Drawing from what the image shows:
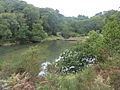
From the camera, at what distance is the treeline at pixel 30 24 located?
1193 inches

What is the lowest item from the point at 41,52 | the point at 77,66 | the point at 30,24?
the point at 41,52

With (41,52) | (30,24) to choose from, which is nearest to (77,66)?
(41,52)

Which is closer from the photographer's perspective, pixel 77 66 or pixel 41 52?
pixel 77 66

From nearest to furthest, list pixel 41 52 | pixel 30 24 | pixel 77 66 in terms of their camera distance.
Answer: pixel 77 66, pixel 41 52, pixel 30 24

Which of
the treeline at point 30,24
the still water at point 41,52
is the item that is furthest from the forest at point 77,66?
the treeline at point 30,24

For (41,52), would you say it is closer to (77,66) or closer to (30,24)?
(77,66)

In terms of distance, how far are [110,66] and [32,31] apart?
31.1m

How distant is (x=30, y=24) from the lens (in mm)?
36719

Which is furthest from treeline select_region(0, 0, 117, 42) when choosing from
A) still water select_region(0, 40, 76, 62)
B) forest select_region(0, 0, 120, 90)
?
forest select_region(0, 0, 120, 90)

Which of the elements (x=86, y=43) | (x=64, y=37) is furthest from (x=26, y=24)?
(x=86, y=43)

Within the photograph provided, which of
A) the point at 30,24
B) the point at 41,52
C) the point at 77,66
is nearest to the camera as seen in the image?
the point at 77,66

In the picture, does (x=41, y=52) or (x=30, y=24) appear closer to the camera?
(x=41, y=52)

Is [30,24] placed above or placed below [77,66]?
above

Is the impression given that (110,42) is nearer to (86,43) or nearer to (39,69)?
(86,43)
